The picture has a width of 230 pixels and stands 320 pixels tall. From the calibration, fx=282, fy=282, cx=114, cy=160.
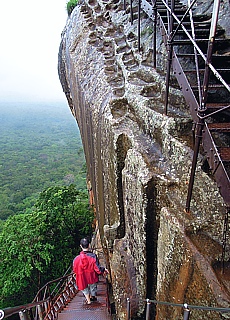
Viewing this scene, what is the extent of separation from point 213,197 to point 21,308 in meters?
2.49

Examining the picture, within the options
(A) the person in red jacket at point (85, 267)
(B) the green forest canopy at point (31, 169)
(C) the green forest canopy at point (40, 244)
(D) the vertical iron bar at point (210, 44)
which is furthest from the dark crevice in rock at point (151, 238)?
(B) the green forest canopy at point (31, 169)

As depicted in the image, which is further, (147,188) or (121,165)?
(121,165)

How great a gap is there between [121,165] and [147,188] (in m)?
1.32

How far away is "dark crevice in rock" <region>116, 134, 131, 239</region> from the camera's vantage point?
4.97 m

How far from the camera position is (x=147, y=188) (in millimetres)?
3941

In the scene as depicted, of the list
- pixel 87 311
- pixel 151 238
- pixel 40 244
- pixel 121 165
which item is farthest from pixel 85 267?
pixel 40 244

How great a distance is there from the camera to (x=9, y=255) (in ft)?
34.6

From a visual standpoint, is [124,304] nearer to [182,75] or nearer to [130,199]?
[130,199]

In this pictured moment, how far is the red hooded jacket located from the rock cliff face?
0.36 meters

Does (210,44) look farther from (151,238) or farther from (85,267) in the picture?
(85,267)

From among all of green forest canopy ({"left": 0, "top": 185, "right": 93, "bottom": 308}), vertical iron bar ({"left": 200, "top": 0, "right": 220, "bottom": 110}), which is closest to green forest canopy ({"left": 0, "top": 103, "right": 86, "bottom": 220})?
green forest canopy ({"left": 0, "top": 185, "right": 93, "bottom": 308})

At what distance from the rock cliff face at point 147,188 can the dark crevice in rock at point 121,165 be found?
0.02 m

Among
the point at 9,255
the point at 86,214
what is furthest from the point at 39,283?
the point at 86,214

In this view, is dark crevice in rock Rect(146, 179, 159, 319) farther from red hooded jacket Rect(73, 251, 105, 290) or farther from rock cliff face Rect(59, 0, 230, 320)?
red hooded jacket Rect(73, 251, 105, 290)
